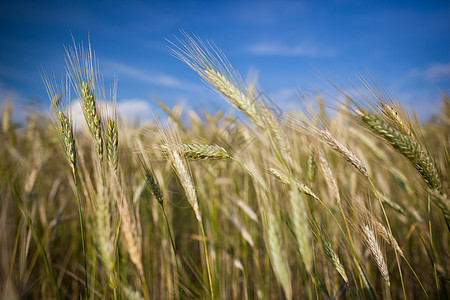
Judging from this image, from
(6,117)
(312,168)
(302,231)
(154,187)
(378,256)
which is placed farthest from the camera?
(6,117)

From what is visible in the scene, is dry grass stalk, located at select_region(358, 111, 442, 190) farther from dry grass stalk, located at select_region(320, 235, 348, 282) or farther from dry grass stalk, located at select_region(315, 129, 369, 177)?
dry grass stalk, located at select_region(320, 235, 348, 282)

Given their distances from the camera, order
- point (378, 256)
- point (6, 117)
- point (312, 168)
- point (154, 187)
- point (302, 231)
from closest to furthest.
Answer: point (302, 231) < point (378, 256) < point (154, 187) < point (312, 168) < point (6, 117)

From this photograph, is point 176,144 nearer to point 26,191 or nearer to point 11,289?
point 11,289

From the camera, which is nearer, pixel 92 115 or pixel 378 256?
pixel 378 256

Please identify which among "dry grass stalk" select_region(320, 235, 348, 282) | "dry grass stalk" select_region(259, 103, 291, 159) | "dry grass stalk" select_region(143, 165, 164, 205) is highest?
"dry grass stalk" select_region(259, 103, 291, 159)

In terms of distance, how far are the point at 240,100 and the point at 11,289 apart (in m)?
0.97

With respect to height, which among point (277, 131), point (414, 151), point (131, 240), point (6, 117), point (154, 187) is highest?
point (6, 117)

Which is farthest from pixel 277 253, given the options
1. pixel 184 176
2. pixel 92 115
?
pixel 92 115

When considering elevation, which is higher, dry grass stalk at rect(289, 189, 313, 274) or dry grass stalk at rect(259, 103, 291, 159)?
dry grass stalk at rect(259, 103, 291, 159)

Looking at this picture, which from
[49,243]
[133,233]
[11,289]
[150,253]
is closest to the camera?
[11,289]

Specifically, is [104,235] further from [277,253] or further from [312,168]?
[312,168]

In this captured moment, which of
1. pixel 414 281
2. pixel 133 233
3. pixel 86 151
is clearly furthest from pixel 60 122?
pixel 414 281

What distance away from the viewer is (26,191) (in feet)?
4.48

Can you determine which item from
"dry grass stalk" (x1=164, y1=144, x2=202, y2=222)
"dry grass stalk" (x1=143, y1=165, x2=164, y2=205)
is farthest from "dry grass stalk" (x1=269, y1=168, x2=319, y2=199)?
"dry grass stalk" (x1=143, y1=165, x2=164, y2=205)
